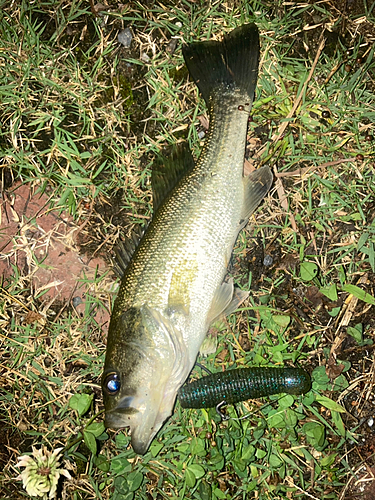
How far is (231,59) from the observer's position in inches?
119

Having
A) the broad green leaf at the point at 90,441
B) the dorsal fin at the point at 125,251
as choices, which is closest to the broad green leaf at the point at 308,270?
the dorsal fin at the point at 125,251

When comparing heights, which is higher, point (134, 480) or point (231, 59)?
point (231, 59)

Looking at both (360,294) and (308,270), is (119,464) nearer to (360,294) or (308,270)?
(308,270)

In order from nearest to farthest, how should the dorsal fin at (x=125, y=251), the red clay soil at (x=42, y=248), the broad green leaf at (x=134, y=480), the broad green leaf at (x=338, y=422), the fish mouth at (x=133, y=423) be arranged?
the fish mouth at (x=133, y=423) < the dorsal fin at (x=125, y=251) < the broad green leaf at (x=338, y=422) < the broad green leaf at (x=134, y=480) < the red clay soil at (x=42, y=248)

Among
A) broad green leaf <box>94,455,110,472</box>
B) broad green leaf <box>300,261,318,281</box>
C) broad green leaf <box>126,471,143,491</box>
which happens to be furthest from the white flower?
broad green leaf <box>300,261,318,281</box>

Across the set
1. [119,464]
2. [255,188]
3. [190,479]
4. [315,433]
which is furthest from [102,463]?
[255,188]

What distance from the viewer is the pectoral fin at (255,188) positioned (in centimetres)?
298

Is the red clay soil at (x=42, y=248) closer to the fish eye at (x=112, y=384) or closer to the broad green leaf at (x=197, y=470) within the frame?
the fish eye at (x=112, y=384)

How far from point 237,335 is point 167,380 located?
83 centimetres

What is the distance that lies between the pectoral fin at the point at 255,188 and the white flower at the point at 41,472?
253 centimetres

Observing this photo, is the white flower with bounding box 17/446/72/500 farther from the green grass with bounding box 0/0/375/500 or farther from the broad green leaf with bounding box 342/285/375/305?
the broad green leaf with bounding box 342/285/375/305

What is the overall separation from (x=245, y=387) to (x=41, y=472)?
1.86 meters

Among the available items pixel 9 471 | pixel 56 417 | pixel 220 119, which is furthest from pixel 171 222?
pixel 9 471

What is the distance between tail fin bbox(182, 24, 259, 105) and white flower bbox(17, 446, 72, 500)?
3.20 meters
